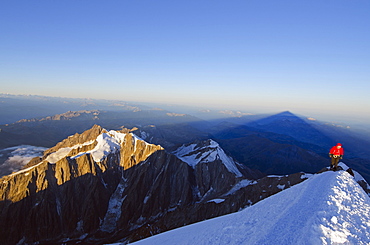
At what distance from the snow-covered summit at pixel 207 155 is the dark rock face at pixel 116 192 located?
674 millimetres

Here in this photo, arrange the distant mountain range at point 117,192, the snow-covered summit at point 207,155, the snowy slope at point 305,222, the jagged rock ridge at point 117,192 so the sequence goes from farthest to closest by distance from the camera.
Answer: the snow-covered summit at point 207,155 → the jagged rock ridge at point 117,192 → the distant mountain range at point 117,192 → the snowy slope at point 305,222

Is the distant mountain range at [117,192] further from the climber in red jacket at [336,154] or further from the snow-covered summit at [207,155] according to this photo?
the climber in red jacket at [336,154]

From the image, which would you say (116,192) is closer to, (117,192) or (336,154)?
(117,192)

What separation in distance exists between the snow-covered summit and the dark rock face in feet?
2.21

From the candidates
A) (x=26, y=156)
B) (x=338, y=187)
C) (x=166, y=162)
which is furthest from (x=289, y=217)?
(x=26, y=156)

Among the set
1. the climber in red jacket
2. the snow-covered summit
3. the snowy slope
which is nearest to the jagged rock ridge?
the snow-covered summit

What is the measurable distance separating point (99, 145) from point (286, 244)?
9509 centimetres

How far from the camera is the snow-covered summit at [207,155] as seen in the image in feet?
286

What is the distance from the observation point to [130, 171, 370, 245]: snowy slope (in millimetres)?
6633

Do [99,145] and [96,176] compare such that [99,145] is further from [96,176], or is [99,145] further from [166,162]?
[166,162]

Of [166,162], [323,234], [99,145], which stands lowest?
[166,162]

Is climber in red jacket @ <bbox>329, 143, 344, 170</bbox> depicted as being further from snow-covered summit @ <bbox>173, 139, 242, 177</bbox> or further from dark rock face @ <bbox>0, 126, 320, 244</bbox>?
snow-covered summit @ <bbox>173, 139, 242, 177</bbox>

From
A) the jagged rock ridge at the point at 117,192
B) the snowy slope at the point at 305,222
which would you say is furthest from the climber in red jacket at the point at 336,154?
the jagged rock ridge at the point at 117,192

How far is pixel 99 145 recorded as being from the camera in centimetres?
8938
